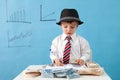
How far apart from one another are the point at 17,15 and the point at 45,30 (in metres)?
0.26

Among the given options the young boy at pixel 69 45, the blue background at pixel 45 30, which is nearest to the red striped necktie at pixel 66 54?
the young boy at pixel 69 45

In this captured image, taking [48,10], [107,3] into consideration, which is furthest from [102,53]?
[48,10]

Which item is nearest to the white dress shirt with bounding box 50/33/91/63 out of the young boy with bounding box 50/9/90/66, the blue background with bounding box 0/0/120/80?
the young boy with bounding box 50/9/90/66

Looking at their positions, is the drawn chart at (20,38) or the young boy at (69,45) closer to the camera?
the young boy at (69,45)

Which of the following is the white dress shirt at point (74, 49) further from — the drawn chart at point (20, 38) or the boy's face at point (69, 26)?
the drawn chart at point (20, 38)

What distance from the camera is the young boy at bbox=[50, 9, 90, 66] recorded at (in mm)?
1363

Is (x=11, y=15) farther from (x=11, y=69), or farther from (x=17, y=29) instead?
(x=11, y=69)

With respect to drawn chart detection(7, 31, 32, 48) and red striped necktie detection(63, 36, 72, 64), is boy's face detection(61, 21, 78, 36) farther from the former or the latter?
drawn chart detection(7, 31, 32, 48)

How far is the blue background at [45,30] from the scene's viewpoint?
2.03m

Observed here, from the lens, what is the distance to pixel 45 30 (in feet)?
6.75

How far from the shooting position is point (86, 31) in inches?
80.1

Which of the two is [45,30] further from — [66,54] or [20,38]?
[66,54]

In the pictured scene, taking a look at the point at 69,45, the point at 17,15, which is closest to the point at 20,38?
the point at 17,15

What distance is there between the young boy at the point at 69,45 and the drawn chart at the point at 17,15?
705mm
